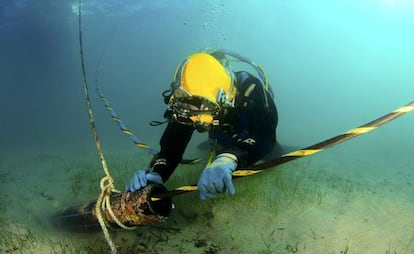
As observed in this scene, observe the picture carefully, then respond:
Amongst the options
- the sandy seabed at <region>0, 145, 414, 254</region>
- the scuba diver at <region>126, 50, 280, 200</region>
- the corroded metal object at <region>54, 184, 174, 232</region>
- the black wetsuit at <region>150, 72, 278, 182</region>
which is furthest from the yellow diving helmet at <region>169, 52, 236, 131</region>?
the sandy seabed at <region>0, 145, 414, 254</region>

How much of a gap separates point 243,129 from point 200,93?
0.99m

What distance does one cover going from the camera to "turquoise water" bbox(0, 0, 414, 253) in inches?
154

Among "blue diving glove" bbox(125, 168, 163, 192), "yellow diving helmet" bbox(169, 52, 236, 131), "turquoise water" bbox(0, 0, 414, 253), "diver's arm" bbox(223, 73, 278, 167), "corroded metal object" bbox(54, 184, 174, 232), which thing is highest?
"yellow diving helmet" bbox(169, 52, 236, 131)

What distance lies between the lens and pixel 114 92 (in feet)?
239

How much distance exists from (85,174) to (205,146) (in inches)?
123

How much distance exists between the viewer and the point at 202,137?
52.7ft

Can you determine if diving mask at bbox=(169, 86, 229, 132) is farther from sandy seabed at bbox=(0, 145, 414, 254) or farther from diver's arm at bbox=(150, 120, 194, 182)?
sandy seabed at bbox=(0, 145, 414, 254)

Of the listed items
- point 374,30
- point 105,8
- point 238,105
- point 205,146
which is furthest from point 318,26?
point 238,105

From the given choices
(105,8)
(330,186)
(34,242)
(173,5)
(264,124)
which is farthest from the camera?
(173,5)

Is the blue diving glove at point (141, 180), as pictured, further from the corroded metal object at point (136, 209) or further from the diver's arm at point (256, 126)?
the diver's arm at point (256, 126)

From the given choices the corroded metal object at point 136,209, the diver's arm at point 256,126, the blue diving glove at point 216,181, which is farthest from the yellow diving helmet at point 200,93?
the corroded metal object at point 136,209

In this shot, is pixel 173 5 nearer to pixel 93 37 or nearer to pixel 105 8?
pixel 105 8

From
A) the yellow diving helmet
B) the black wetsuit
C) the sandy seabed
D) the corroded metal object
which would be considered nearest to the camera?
the corroded metal object

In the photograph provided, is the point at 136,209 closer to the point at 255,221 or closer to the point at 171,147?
the point at 171,147
